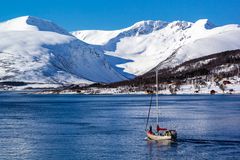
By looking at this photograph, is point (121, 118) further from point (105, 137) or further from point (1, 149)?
point (1, 149)

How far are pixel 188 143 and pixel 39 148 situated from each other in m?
19.2

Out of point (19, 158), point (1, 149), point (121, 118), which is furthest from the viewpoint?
point (121, 118)

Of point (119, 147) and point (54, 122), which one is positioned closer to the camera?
point (119, 147)

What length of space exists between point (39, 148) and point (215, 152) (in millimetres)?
21643

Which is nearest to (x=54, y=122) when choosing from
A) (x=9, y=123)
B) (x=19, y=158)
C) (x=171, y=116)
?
(x=9, y=123)

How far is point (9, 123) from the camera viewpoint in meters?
110

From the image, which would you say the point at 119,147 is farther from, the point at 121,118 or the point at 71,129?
the point at 121,118

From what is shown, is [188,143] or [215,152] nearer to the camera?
[215,152]

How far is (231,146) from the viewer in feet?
238

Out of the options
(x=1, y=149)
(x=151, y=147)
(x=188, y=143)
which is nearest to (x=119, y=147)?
(x=151, y=147)

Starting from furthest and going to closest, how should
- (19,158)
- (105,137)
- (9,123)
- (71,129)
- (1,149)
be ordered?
1. (9,123)
2. (71,129)
3. (105,137)
4. (1,149)
5. (19,158)

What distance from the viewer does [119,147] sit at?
73.6 m

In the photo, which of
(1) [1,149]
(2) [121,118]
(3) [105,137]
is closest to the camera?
(1) [1,149]

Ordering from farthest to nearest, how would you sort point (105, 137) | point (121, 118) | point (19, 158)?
1. point (121, 118)
2. point (105, 137)
3. point (19, 158)
